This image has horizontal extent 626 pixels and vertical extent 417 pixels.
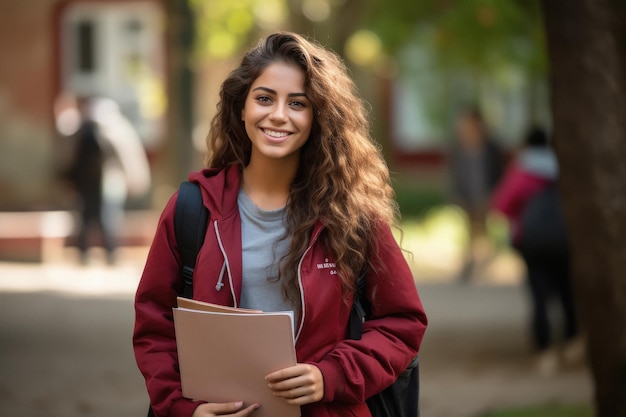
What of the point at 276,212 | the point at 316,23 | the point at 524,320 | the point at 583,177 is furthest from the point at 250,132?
the point at 316,23

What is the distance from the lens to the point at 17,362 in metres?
11.0

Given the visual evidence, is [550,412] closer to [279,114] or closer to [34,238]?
[279,114]

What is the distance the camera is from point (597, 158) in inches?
286

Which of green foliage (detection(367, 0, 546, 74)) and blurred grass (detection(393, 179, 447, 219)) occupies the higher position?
green foliage (detection(367, 0, 546, 74))

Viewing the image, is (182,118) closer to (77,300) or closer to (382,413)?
(77,300)

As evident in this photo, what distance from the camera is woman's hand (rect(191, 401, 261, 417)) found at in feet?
12.0

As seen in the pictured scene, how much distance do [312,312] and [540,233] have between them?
7.51 m

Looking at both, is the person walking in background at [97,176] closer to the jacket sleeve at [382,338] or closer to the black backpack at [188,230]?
the black backpack at [188,230]

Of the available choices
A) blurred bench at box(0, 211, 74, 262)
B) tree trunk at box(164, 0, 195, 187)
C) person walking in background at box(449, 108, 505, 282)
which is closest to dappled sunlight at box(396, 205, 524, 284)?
person walking in background at box(449, 108, 505, 282)

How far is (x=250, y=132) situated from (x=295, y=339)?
642mm

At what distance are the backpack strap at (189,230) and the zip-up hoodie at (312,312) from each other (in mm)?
21

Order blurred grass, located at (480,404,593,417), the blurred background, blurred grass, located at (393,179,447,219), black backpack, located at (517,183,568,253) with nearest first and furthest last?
blurred grass, located at (480,404,593,417) < the blurred background < black backpack, located at (517,183,568,253) < blurred grass, located at (393,179,447,219)

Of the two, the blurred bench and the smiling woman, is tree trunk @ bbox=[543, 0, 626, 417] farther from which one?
the blurred bench

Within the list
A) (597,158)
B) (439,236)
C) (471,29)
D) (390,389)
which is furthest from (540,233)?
(439,236)
